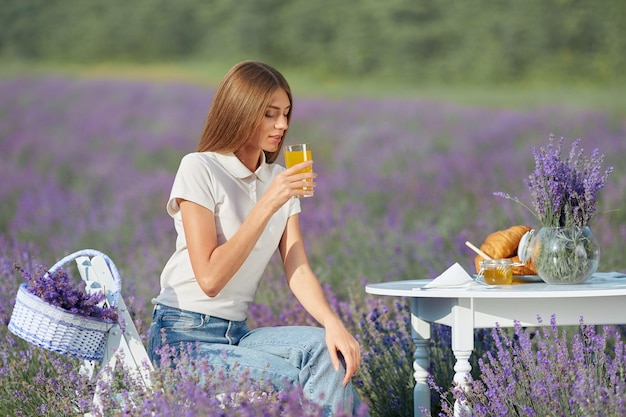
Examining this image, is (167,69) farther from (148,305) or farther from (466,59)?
(148,305)

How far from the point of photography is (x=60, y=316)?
2.32m

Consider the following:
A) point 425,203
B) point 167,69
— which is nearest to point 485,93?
point 167,69

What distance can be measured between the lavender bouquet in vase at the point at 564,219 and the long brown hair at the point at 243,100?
728mm

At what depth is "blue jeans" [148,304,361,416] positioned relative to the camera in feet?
7.57

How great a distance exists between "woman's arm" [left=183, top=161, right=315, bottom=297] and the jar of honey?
62cm

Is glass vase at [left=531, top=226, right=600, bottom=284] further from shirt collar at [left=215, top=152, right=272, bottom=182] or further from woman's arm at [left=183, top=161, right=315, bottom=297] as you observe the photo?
shirt collar at [left=215, top=152, right=272, bottom=182]

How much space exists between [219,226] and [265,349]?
1.21 feet

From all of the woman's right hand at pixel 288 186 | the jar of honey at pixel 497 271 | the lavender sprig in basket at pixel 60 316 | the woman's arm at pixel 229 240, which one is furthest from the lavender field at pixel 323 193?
the jar of honey at pixel 497 271

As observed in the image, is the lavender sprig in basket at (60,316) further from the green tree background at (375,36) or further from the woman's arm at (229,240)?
the green tree background at (375,36)

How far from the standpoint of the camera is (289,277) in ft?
8.89

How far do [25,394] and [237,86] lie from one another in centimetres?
117

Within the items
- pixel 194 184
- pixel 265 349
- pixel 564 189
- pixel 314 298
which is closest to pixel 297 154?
pixel 194 184

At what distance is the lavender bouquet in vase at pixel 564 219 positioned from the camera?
→ 2.66 m

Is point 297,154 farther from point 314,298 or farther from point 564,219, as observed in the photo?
point 564,219
